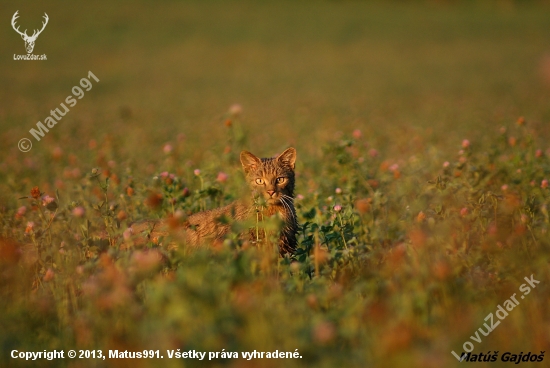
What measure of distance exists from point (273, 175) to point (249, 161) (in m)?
0.39

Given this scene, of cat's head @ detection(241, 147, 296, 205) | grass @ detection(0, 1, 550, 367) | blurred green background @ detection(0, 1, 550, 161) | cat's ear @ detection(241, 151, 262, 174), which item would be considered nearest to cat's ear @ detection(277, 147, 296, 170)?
cat's head @ detection(241, 147, 296, 205)

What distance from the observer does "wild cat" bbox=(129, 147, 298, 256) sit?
5101 mm

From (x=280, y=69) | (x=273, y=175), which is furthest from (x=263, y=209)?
(x=280, y=69)

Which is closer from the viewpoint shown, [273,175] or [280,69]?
[273,175]

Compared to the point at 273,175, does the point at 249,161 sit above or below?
above

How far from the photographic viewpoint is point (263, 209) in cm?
492

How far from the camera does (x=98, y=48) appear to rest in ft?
122

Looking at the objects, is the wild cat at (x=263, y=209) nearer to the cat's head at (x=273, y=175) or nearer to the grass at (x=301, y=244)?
the cat's head at (x=273, y=175)

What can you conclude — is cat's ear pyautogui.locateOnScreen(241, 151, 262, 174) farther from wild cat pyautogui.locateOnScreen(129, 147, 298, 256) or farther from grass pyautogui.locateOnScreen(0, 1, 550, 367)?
grass pyautogui.locateOnScreen(0, 1, 550, 367)

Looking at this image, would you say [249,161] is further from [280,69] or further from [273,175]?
[280,69]

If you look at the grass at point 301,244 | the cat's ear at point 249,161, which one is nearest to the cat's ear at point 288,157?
the cat's ear at point 249,161

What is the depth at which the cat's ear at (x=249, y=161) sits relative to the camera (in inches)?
229

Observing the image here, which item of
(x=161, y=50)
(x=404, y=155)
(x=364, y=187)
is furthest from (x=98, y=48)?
(x=364, y=187)

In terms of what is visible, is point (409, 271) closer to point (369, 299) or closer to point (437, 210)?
point (369, 299)
